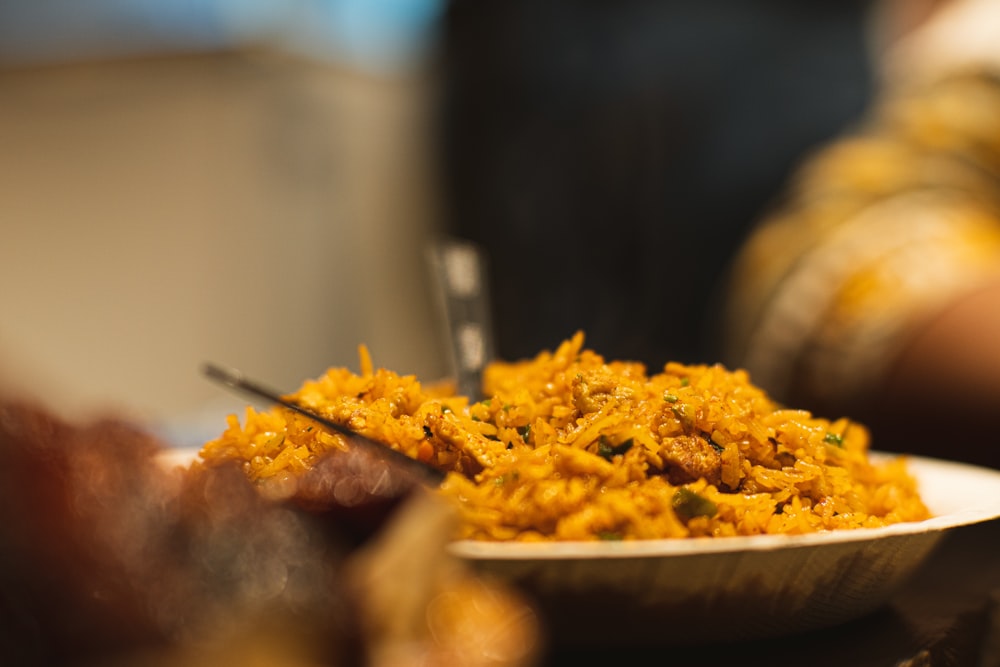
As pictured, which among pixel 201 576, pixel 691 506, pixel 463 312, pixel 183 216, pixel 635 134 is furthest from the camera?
pixel 183 216

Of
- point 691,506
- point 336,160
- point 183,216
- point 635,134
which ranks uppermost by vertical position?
point 635,134

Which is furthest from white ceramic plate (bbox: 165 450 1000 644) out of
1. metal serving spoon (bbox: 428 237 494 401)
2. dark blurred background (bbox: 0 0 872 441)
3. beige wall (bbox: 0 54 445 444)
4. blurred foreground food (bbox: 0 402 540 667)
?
beige wall (bbox: 0 54 445 444)

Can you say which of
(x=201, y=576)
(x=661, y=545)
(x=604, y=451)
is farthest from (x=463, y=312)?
(x=201, y=576)

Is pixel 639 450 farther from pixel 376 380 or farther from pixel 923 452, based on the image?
pixel 923 452

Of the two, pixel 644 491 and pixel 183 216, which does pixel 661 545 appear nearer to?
pixel 644 491

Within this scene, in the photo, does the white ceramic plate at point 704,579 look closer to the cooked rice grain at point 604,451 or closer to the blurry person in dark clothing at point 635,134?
the cooked rice grain at point 604,451

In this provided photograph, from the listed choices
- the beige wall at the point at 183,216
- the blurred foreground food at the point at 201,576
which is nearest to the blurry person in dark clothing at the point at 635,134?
the beige wall at the point at 183,216

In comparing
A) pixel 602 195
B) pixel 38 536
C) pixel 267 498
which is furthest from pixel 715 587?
pixel 602 195
